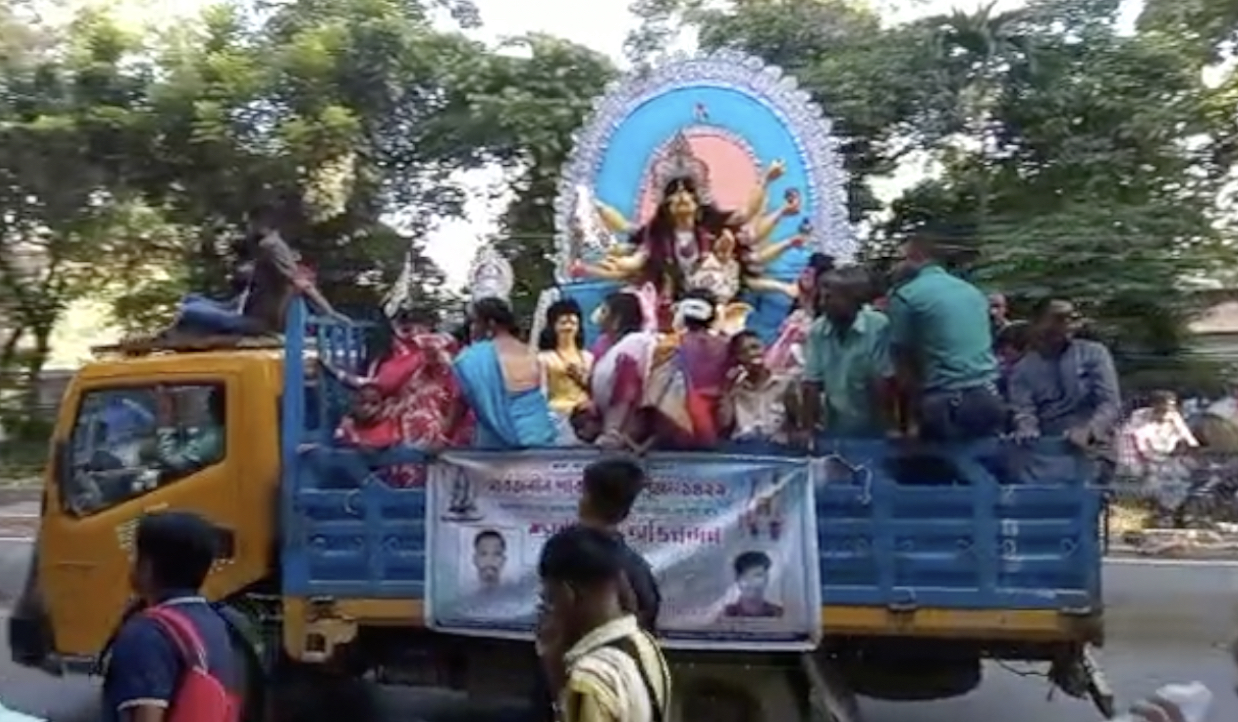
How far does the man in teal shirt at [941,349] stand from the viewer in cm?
634

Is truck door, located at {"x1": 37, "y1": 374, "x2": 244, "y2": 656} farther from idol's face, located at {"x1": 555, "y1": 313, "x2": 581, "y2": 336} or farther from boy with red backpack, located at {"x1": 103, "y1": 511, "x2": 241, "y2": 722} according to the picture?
boy with red backpack, located at {"x1": 103, "y1": 511, "x2": 241, "y2": 722}

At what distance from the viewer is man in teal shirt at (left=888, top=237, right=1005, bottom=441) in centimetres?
634

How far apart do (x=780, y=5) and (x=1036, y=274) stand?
4.13m

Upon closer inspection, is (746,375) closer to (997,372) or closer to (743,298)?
(997,372)

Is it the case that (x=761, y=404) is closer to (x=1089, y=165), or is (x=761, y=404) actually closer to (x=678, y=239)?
(x=678, y=239)

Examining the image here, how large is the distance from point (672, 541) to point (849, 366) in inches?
38.2

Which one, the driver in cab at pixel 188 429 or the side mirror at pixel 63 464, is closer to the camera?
the driver in cab at pixel 188 429

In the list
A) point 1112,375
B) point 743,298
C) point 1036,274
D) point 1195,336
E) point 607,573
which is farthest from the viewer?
point 1195,336

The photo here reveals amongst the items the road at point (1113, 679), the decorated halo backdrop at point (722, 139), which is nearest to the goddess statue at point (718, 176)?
the decorated halo backdrop at point (722, 139)

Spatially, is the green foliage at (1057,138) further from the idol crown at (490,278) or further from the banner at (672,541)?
the banner at (672,541)

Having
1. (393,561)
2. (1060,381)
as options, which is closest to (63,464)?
(393,561)

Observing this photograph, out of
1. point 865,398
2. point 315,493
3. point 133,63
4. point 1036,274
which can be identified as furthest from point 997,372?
point 133,63

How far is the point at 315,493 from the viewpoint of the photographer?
668cm

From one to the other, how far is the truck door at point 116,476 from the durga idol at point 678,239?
2.23 metres
